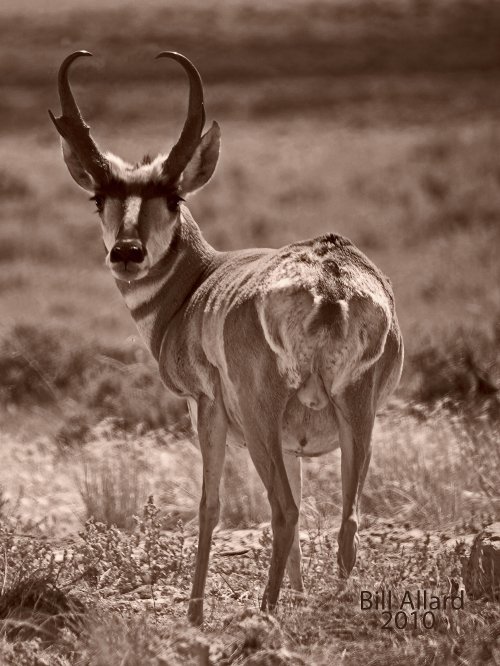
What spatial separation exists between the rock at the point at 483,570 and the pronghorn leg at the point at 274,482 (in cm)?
90

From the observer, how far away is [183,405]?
40.3 ft

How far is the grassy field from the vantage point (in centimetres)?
589

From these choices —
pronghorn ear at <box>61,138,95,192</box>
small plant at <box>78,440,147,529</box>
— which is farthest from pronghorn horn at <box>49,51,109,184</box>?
small plant at <box>78,440,147,529</box>

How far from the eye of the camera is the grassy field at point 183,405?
5891 millimetres

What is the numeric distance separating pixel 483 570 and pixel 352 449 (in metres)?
0.91

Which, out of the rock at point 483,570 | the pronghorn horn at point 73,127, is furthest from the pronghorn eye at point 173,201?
the rock at point 483,570

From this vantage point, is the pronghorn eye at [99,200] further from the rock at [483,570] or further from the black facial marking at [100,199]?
the rock at [483,570]

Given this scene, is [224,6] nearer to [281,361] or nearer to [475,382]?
[475,382]

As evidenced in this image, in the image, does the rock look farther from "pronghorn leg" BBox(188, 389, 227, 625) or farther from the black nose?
the black nose

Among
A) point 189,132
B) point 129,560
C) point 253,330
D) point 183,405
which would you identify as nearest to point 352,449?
point 253,330

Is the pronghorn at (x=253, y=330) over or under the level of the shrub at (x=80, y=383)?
under

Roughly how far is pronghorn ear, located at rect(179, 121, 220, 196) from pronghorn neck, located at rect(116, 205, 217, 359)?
18 cm

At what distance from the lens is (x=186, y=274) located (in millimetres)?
7336

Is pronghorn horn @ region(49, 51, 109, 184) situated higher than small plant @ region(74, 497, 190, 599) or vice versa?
pronghorn horn @ region(49, 51, 109, 184)
